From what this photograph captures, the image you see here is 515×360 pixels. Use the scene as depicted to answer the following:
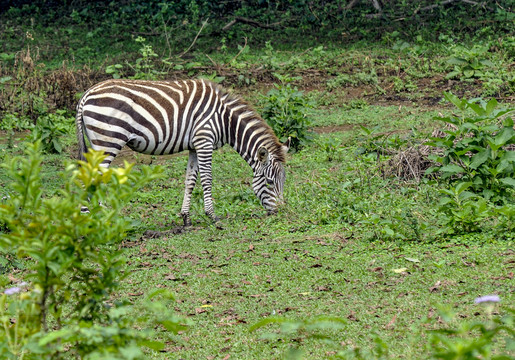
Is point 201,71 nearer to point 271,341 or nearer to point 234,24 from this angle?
point 234,24

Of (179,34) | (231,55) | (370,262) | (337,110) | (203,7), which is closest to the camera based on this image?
(370,262)

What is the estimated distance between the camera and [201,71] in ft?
58.2

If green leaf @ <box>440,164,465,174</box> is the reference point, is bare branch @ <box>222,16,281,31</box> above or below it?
above

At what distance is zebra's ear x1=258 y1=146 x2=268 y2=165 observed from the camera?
391 inches

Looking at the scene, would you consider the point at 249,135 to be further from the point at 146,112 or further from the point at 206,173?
the point at 146,112

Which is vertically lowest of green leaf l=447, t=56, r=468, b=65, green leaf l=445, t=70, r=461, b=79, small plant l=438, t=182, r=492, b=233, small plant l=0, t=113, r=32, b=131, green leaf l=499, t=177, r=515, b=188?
small plant l=0, t=113, r=32, b=131

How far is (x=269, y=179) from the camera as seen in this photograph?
9844 millimetres

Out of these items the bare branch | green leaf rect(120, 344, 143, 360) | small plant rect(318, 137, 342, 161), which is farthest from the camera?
the bare branch

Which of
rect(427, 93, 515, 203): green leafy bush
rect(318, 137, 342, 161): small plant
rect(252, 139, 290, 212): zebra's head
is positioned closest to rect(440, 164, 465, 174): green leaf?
rect(427, 93, 515, 203): green leafy bush

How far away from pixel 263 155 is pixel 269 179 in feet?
1.24

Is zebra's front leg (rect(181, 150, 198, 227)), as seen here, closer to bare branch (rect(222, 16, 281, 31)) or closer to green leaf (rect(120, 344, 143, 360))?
green leaf (rect(120, 344, 143, 360))

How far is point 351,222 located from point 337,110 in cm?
746

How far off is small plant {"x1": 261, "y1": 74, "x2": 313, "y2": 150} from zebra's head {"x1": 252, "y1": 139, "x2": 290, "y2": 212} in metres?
2.57

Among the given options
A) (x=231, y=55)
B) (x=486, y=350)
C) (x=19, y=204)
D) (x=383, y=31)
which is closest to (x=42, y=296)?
(x=19, y=204)
